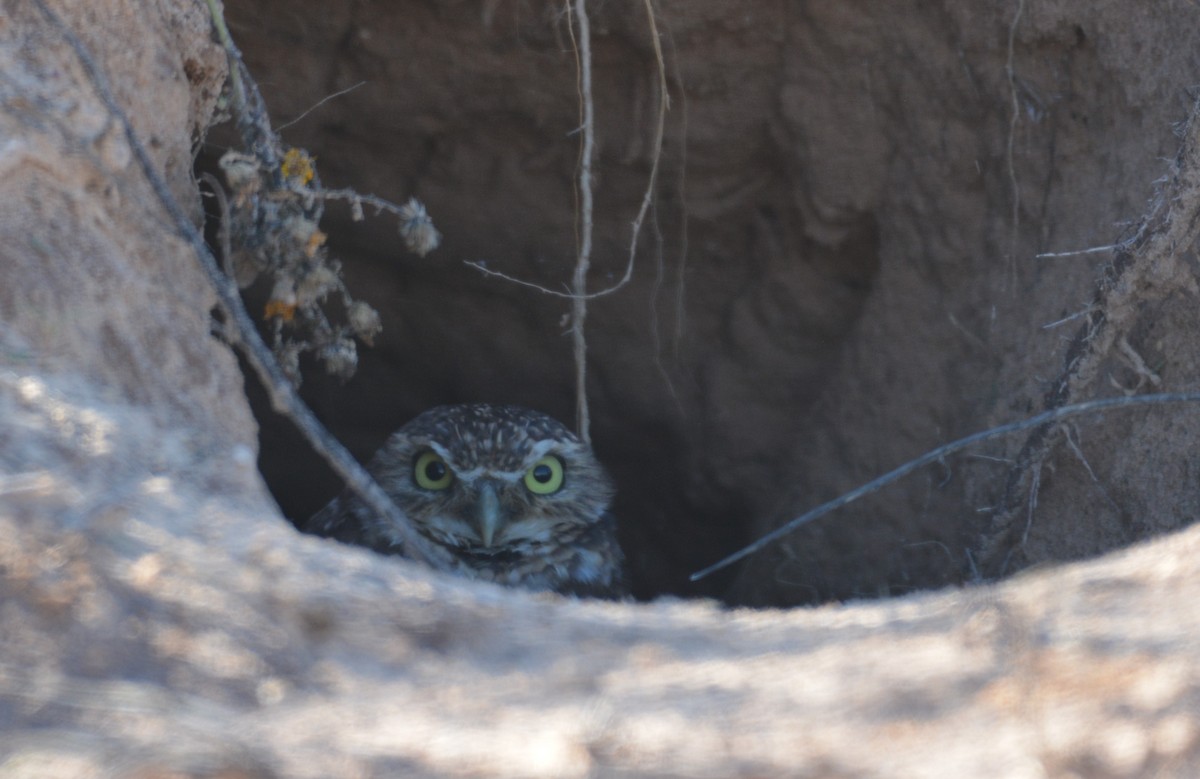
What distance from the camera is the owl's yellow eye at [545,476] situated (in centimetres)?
342

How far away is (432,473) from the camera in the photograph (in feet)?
11.2

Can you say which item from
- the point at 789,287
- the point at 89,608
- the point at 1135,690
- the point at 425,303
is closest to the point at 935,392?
the point at 789,287

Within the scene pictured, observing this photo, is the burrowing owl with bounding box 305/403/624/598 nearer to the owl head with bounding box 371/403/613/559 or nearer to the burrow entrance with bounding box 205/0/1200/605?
the owl head with bounding box 371/403/613/559

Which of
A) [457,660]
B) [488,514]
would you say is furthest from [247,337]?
[488,514]

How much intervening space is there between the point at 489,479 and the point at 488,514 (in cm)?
13

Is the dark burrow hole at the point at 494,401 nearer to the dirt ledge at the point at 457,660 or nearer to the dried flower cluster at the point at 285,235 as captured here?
the dried flower cluster at the point at 285,235

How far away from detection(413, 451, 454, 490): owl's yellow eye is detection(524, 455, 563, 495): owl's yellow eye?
0.82 ft

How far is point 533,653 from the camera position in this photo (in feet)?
3.97

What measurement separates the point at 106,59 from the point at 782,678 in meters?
1.77

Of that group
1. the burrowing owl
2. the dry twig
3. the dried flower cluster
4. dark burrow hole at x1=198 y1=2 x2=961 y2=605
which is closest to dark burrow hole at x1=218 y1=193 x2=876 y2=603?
dark burrow hole at x1=198 y1=2 x2=961 y2=605

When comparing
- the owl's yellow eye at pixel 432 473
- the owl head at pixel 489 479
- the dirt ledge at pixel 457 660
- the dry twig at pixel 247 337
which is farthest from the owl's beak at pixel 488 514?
the dirt ledge at pixel 457 660

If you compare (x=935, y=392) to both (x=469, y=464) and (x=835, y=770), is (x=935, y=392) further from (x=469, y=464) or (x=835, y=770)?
(x=835, y=770)

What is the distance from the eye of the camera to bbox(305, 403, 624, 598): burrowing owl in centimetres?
328

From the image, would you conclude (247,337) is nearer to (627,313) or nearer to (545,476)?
(545,476)
